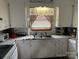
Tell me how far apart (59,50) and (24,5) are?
71.1 inches

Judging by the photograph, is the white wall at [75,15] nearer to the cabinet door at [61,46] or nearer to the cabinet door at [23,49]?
the cabinet door at [61,46]

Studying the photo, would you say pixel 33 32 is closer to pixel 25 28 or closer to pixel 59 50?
pixel 25 28

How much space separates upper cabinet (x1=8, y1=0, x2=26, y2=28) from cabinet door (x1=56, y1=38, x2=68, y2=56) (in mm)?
1225

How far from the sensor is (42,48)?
11.6 feet

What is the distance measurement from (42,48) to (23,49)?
1.94ft

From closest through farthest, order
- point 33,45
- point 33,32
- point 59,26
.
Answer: point 33,45, point 59,26, point 33,32

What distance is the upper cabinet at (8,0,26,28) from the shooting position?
349cm

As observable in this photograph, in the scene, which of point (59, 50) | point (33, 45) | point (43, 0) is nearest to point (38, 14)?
point (43, 0)

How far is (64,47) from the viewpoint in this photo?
141 inches

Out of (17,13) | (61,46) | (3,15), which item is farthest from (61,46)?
(3,15)

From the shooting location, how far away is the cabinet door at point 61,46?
3526mm

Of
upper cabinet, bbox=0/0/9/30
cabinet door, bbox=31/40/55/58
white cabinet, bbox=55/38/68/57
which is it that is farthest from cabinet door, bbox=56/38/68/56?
upper cabinet, bbox=0/0/9/30

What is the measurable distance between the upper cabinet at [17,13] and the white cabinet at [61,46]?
1.22m

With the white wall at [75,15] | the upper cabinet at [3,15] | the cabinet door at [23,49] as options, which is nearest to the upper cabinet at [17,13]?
the upper cabinet at [3,15]
